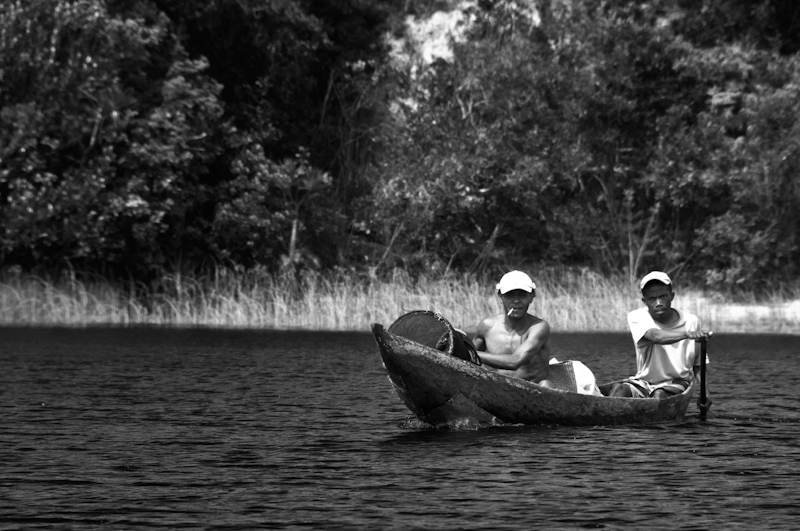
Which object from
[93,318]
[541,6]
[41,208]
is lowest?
[93,318]

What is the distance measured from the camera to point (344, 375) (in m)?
20.2

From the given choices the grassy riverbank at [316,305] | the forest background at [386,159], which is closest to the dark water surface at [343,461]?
the grassy riverbank at [316,305]

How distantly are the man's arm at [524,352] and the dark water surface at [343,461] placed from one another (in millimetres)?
617

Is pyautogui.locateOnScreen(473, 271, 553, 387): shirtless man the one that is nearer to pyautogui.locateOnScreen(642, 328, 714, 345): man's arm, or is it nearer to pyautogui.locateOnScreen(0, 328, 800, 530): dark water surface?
pyautogui.locateOnScreen(0, 328, 800, 530): dark water surface

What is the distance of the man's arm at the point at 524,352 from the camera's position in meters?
12.8

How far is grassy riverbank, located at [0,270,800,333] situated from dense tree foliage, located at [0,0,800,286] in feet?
2.42

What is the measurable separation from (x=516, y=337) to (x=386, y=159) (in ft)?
89.1

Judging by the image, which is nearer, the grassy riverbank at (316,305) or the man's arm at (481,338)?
the man's arm at (481,338)

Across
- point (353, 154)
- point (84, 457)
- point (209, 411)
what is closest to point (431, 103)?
point (353, 154)

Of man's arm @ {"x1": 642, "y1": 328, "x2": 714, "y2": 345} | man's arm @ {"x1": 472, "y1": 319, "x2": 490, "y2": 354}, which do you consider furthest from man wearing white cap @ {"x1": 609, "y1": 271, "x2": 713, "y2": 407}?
man's arm @ {"x1": 472, "y1": 319, "x2": 490, "y2": 354}

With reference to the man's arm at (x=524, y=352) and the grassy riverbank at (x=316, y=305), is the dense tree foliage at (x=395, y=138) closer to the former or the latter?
the grassy riverbank at (x=316, y=305)

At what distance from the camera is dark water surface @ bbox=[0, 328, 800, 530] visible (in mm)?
8992

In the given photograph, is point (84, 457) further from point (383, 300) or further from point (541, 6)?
point (541, 6)

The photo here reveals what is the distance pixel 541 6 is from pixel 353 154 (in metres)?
6.68
